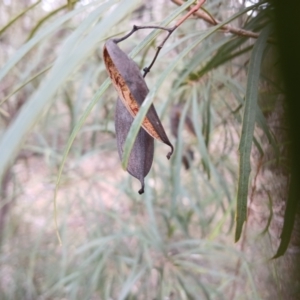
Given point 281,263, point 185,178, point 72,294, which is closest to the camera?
point 281,263

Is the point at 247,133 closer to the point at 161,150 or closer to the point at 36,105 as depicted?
the point at 36,105

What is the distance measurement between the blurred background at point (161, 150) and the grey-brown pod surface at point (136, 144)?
0.07ft

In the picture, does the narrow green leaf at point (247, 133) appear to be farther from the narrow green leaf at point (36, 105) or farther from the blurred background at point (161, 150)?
the narrow green leaf at point (36, 105)

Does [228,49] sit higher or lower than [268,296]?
higher

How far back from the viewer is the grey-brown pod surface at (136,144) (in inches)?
10.8

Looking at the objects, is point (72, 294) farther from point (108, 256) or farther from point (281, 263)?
point (281, 263)

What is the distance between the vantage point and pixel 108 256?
1.01 m

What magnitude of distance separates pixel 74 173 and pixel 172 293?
1.71 feet

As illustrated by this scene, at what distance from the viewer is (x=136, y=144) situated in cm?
28

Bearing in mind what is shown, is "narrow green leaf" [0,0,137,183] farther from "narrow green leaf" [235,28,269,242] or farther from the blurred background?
"narrow green leaf" [235,28,269,242]

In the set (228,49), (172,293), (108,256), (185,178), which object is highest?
(228,49)

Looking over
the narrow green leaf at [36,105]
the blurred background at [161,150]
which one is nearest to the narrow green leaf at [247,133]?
the blurred background at [161,150]

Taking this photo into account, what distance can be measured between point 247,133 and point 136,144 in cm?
9

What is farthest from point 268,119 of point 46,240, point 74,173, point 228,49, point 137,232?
point 46,240
